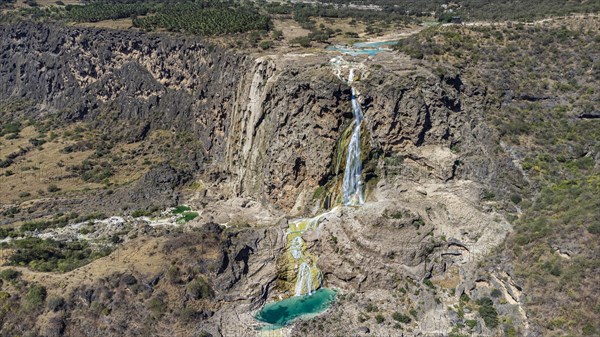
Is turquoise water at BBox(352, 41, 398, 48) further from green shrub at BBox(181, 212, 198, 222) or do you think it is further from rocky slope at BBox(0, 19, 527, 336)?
green shrub at BBox(181, 212, 198, 222)

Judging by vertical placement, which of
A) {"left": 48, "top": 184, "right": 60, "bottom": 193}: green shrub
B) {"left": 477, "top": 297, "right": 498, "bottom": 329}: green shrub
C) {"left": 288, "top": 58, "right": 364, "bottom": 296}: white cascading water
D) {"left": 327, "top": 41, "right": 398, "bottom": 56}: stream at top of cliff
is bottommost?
{"left": 477, "top": 297, "right": 498, "bottom": 329}: green shrub

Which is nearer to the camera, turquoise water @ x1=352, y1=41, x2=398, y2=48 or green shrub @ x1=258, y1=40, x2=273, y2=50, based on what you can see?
green shrub @ x1=258, y1=40, x2=273, y2=50

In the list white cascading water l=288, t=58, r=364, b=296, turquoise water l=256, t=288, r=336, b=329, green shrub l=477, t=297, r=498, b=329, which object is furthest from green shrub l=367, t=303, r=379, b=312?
green shrub l=477, t=297, r=498, b=329

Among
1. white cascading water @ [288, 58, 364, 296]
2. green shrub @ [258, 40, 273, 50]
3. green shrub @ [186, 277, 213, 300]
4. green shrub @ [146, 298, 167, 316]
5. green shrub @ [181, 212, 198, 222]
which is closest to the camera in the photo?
green shrub @ [146, 298, 167, 316]

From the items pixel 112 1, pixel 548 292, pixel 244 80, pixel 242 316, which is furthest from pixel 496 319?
pixel 112 1

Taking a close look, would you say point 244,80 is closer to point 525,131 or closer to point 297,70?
point 297,70

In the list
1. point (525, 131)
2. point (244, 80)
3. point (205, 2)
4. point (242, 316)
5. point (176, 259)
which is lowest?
point (242, 316)

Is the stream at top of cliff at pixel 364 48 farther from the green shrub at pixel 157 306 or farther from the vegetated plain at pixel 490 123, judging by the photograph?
the green shrub at pixel 157 306

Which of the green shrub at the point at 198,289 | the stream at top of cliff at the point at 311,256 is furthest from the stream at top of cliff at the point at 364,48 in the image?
the green shrub at the point at 198,289

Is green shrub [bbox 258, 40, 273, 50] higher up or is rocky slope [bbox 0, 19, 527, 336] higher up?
green shrub [bbox 258, 40, 273, 50]
